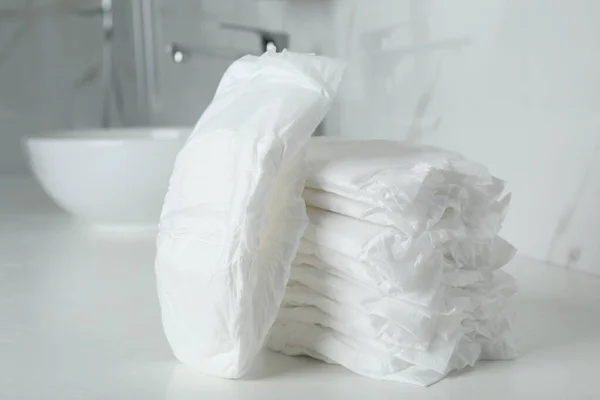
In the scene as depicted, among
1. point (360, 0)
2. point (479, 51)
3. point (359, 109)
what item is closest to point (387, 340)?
point (479, 51)

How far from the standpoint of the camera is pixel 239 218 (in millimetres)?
586

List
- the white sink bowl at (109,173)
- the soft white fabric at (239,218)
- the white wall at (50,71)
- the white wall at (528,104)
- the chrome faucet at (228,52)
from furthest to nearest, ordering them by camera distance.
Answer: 1. the white wall at (50,71)
2. the chrome faucet at (228,52)
3. the white sink bowl at (109,173)
4. the white wall at (528,104)
5. the soft white fabric at (239,218)

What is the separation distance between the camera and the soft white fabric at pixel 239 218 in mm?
588

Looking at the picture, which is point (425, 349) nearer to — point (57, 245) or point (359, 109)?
point (57, 245)

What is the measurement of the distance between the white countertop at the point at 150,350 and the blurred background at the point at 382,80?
14cm

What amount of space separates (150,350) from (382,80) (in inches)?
35.3

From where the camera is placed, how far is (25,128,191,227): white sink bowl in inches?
51.4

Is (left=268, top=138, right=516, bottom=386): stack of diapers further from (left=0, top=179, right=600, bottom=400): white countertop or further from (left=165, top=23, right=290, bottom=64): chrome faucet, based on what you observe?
(left=165, top=23, right=290, bottom=64): chrome faucet

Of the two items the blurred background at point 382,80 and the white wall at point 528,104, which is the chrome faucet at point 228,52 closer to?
the blurred background at point 382,80

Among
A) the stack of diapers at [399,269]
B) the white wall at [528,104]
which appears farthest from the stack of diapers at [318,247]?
the white wall at [528,104]

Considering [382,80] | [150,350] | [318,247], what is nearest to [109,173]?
[382,80]

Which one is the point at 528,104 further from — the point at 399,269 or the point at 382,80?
the point at 399,269

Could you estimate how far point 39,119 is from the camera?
2229 mm

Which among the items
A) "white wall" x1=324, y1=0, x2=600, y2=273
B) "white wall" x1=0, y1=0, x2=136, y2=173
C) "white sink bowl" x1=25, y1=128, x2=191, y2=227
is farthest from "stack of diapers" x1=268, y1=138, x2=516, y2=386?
"white wall" x1=0, y1=0, x2=136, y2=173
